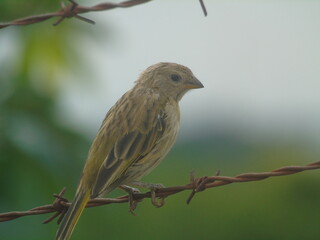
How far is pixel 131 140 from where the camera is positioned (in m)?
7.07

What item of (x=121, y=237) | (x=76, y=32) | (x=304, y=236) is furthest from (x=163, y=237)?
(x=76, y=32)

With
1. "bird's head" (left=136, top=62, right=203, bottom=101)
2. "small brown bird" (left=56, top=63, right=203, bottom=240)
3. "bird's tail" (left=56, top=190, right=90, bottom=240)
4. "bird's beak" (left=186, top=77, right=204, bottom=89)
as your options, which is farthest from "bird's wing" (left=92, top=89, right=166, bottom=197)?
"bird's beak" (left=186, top=77, right=204, bottom=89)

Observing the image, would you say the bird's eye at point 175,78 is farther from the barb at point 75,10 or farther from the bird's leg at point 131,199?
the barb at point 75,10

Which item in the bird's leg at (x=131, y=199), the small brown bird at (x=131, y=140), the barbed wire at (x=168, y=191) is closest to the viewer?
the barbed wire at (x=168, y=191)

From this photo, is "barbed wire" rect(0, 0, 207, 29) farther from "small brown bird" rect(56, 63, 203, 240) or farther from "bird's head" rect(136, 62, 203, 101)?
"bird's head" rect(136, 62, 203, 101)

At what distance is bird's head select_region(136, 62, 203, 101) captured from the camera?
7867mm

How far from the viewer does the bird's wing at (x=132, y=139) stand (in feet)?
22.4

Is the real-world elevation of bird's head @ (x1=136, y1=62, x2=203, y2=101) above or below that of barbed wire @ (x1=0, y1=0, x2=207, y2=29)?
below

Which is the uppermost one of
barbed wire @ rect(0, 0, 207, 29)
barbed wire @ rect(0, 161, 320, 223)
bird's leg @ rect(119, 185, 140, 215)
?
barbed wire @ rect(0, 0, 207, 29)

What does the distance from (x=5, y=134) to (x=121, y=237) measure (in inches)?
230

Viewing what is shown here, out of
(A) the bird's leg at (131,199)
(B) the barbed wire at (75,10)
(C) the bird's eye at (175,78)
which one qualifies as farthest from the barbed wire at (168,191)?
(C) the bird's eye at (175,78)

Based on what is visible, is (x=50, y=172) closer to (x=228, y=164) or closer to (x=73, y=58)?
(x=73, y=58)

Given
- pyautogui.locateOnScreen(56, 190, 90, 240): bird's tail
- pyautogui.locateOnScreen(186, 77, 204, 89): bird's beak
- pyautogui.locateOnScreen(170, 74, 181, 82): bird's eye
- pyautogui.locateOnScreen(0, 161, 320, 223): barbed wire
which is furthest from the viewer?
pyautogui.locateOnScreen(170, 74, 181, 82): bird's eye

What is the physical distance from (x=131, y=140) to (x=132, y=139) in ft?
0.04
